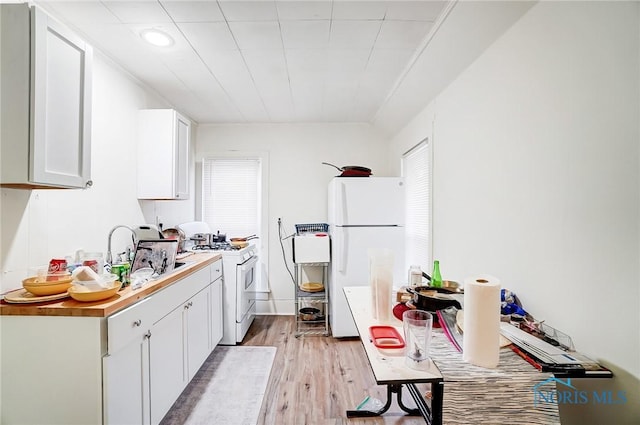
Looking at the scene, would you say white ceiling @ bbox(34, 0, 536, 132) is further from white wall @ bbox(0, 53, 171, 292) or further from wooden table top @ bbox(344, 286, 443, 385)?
wooden table top @ bbox(344, 286, 443, 385)

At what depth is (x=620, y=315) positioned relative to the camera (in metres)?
1.05

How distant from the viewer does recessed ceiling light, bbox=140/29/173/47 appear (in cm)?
191

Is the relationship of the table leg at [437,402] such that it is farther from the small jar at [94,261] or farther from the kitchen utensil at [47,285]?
the small jar at [94,261]

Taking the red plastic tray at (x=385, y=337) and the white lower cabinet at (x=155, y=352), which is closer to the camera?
the red plastic tray at (x=385, y=337)

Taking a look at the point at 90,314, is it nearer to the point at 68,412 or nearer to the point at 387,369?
the point at 68,412

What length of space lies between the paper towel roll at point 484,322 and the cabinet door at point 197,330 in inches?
76.6

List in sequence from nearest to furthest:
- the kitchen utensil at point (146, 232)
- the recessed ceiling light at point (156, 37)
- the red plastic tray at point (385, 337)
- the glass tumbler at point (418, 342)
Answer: the glass tumbler at point (418, 342)
the red plastic tray at point (385, 337)
the recessed ceiling light at point (156, 37)
the kitchen utensil at point (146, 232)

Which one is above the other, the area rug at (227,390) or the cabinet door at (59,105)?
the cabinet door at (59,105)

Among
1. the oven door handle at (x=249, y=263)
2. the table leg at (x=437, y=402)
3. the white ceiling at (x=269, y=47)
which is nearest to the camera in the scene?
the table leg at (x=437, y=402)

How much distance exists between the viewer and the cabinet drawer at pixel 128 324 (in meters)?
1.38

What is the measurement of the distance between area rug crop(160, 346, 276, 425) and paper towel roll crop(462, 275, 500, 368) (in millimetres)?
1636

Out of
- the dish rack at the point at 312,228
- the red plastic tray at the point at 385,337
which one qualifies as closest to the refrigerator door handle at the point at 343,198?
the dish rack at the point at 312,228

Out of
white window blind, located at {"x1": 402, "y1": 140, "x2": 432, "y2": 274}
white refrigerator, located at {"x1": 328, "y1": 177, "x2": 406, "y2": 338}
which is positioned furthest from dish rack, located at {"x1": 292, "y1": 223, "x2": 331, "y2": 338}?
white window blind, located at {"x1": 402, "y1": 140, "x2": 432, "y2": 274}

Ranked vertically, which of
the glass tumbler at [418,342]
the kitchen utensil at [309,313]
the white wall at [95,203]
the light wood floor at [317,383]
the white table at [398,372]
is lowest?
the light wood floor at [317,383]
